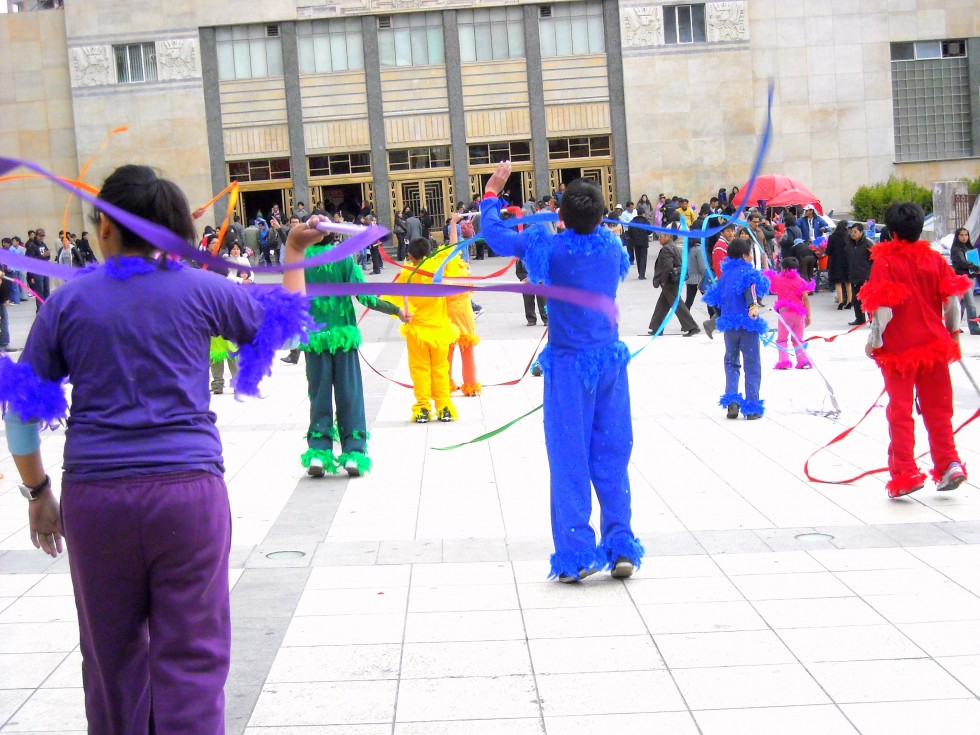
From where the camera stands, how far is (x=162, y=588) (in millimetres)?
3137

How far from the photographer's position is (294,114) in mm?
39812

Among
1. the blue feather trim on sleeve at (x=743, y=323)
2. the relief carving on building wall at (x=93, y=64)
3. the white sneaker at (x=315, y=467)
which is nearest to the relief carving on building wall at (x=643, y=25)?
the relief carving on building wall at (x=93, y=64)

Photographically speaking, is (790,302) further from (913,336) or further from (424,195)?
(424,195)

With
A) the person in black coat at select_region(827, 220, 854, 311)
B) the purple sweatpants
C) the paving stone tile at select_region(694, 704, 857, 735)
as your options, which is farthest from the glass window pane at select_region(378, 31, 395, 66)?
the purple sweatpants

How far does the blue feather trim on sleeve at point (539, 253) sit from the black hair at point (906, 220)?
8.26ft

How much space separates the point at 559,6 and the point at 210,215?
13.1 m

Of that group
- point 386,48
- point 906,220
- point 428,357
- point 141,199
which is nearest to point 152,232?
point 141,199

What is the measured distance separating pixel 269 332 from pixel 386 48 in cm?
3785

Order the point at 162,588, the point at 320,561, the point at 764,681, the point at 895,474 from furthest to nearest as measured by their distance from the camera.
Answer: the point at 895,474 → the point at 320,561 → the point at 764,681 → the point at 162,588

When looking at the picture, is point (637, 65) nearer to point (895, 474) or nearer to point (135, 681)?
point (895, 474)

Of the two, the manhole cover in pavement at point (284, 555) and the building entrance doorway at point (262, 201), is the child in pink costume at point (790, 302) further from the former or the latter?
the building entrance doorway at point (262, 201)

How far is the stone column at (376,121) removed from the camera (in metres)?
39.5

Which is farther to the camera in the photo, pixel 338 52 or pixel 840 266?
pixel 338 52

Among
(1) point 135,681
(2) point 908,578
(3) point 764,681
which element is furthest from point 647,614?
(1) point 135,681
